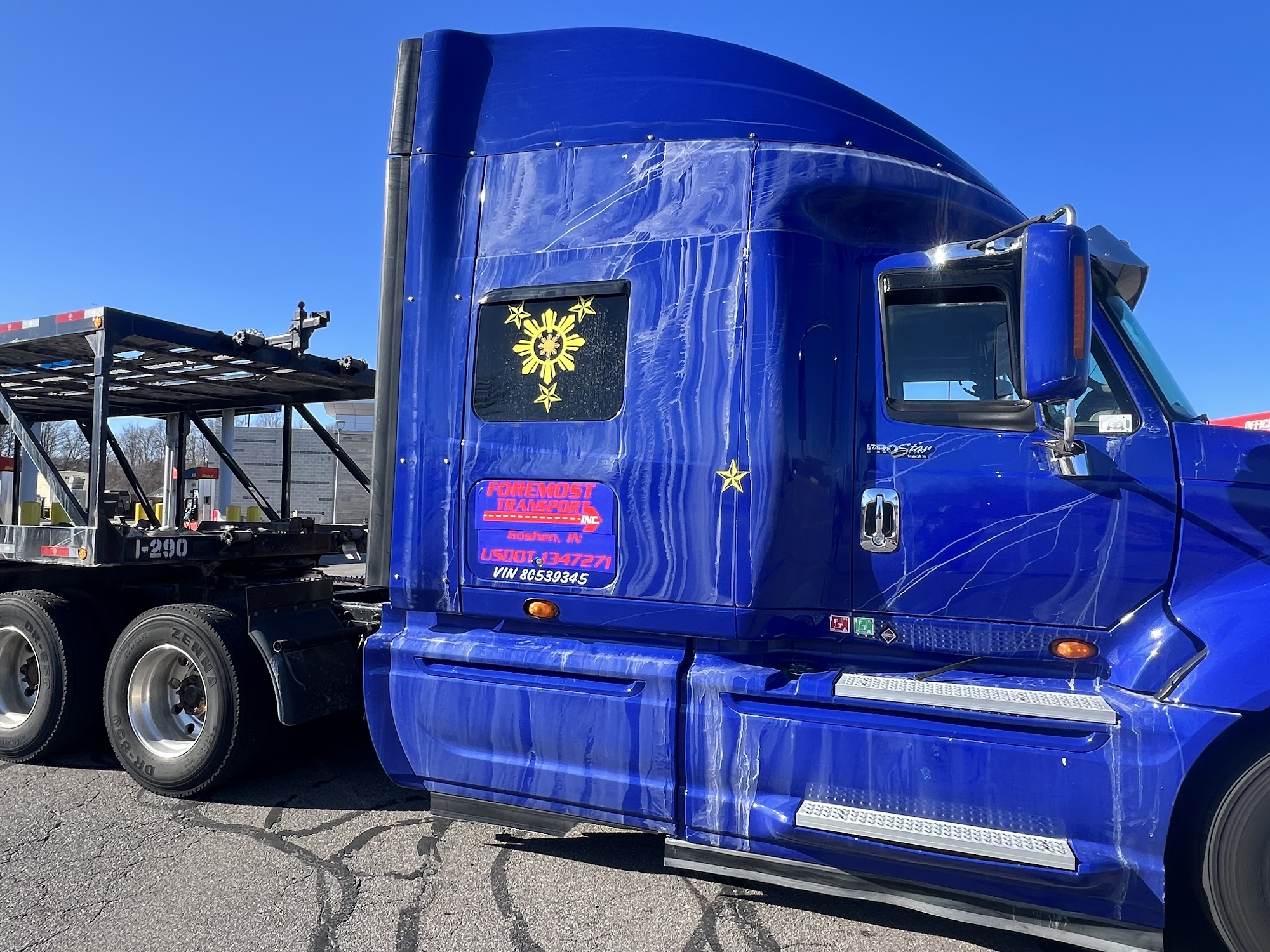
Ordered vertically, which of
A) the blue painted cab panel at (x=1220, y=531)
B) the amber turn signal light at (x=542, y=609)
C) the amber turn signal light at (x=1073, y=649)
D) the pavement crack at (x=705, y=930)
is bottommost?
the pavement crack at (x=705, y=930)

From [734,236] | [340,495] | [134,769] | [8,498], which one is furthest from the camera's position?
[340,495]

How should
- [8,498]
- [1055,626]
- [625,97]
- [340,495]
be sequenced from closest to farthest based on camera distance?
[1055,626] → [625,97] → [8,498] → [340,495]

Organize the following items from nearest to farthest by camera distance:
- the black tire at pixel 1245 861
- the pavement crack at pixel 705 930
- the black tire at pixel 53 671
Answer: the black tire at pixel 1245 861 < the pavement crack at pixel 705 930 < the black tire at pixel 53 671

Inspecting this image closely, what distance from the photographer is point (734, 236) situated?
3.11 m

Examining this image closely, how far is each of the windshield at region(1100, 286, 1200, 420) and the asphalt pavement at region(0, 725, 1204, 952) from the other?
6.59 feet

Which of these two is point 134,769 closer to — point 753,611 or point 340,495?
point 753,611

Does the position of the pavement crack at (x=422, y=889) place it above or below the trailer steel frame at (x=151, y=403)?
below

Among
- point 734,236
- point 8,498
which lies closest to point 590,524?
point 734,236

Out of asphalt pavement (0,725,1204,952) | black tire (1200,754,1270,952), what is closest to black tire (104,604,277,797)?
asphalt pavement (0,725,1204,952)

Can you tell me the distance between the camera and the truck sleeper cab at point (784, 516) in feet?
8.79

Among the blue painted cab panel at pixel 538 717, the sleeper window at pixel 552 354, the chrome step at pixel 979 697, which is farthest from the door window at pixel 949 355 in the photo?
the blue painted cab panel at pixel 538 717

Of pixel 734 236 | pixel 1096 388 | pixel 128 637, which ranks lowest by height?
pixel 128 637

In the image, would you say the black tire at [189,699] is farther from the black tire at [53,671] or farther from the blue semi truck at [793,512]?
the blue semi truck at [793,512]

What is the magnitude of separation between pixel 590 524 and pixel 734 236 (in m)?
1.22
